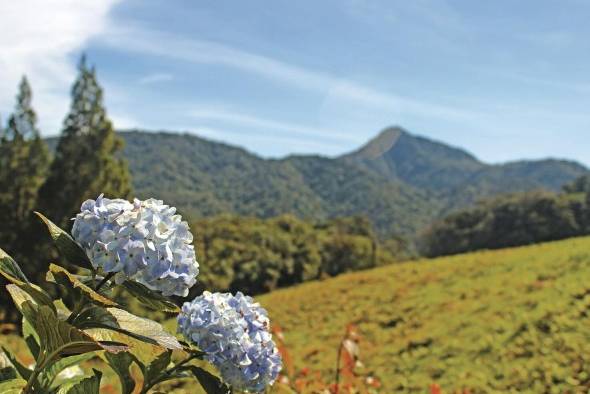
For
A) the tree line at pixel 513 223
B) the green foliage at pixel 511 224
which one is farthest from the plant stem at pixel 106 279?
the green foliage at pixel 511 224

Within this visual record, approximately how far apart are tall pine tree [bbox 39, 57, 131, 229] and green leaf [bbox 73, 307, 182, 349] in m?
21.4

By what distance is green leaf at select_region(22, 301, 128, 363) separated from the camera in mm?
1521

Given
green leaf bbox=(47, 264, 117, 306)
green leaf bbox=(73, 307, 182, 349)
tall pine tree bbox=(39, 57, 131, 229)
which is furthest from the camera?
tall pine tree bbox=(39, 57, 131, 229)

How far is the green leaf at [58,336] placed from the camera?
1.52 meters

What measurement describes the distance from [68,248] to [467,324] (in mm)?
11322

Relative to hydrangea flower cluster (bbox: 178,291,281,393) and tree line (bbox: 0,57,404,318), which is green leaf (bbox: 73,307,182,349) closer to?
hydrangea flower cluster (bbox: 178,291,281,393)

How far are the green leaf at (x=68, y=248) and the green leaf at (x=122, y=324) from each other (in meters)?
0.14

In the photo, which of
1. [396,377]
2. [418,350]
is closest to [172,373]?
[396,377]

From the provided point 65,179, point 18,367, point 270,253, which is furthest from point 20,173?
point 18,367

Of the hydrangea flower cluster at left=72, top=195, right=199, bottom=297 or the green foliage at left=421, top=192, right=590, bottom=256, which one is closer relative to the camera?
the hydrangea flower cluster at left=72, top=195, right=199, bottom=297

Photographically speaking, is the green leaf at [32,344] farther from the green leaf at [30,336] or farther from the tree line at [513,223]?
the tree line at [513,223]

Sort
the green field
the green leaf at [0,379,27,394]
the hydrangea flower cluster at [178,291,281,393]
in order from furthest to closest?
the green field < the hydrangea flower cluster at [178,291,281,393] < the green leaf at [0,379,27,394]

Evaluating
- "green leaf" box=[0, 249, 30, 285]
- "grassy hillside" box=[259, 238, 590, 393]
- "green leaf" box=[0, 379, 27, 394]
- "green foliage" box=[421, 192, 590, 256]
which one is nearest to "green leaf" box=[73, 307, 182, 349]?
"green leaf" box=[0, 249, 30, 285]

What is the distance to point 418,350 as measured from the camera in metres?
11.1
